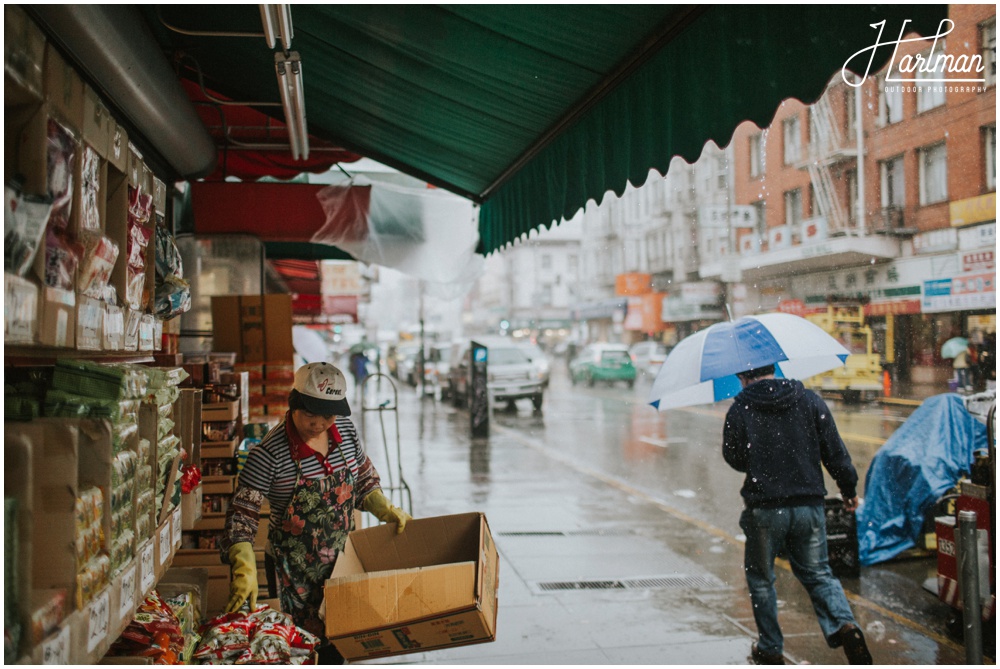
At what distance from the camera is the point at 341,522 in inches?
142

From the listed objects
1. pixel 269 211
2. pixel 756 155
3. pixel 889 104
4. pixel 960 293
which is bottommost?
pixel 960 293

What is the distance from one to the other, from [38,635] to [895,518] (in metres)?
6.91

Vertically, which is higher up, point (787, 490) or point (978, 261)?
point (978, 261)

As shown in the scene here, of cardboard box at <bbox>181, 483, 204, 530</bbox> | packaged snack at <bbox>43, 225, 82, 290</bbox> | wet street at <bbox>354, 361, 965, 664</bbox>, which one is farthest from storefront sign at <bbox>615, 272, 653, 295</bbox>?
packaged snack at <bbox>43, 225, 82, 290</bbox>

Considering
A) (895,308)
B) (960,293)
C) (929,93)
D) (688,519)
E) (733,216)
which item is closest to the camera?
(688,519)

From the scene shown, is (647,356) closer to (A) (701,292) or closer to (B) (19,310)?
(A) (701,292)

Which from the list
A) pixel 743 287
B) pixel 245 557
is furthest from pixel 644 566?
pixel 743 287

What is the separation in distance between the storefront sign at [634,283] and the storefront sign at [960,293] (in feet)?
77.8

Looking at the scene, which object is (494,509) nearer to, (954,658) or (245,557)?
(954,658)

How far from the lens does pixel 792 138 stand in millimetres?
22328

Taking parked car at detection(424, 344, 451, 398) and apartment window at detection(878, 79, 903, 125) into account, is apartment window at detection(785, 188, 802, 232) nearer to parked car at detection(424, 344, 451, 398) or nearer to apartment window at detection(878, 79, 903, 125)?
apartment window at detection(878, 79, 903, 125)

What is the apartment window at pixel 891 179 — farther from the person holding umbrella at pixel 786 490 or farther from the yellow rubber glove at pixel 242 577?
the yellow rubber glove at pixel 242 577

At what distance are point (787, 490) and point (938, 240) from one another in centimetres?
1591

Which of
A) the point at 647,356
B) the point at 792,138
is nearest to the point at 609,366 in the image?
the point at 647,356
